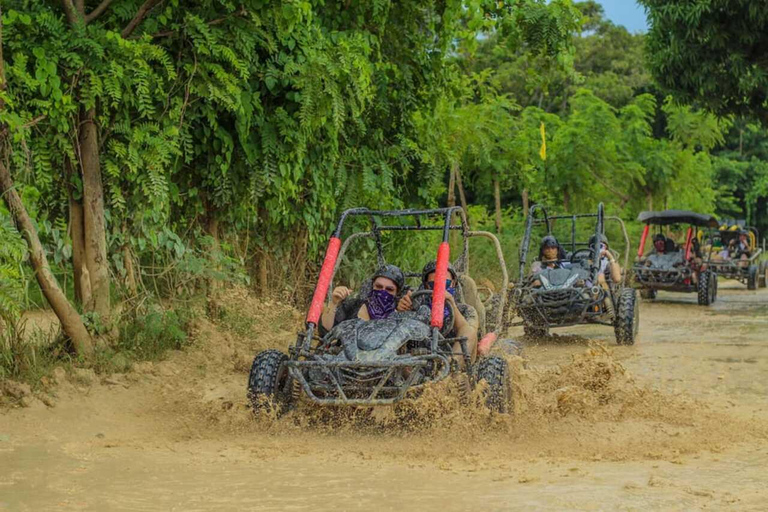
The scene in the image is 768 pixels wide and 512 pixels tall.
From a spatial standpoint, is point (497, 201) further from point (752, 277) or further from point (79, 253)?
point (79, 253)

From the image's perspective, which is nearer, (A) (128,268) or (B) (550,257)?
(A) (128,268)

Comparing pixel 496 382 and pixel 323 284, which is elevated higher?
pixel 323 284

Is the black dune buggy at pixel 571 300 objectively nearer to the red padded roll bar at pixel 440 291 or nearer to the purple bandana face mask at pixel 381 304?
the purple bandana face mask at pixel 381 304

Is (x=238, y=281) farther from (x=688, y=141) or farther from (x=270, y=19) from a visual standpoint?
(x=688, y=141)

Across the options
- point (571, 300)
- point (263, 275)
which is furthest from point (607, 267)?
point (263, 275)

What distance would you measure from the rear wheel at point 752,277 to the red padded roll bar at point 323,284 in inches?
687

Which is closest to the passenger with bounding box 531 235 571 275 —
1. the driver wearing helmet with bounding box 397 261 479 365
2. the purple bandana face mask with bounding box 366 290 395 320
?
the driver wearing helmet with bounding box 397 261 479 365

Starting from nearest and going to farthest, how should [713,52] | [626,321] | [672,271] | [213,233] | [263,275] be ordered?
[213,233] < [263,275] < [626,321] < [713,52] < [672,271]

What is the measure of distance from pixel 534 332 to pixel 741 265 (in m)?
12.0

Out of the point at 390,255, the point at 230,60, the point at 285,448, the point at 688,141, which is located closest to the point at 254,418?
the point at 285,448

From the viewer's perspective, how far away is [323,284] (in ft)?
24.1

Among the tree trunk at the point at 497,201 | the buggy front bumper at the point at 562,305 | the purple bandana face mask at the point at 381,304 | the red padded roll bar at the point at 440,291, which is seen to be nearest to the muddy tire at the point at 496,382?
the red padded roll bar at the point at 440,291

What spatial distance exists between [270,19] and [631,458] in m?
4.97

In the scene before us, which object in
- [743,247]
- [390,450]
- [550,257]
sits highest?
[743,247]
